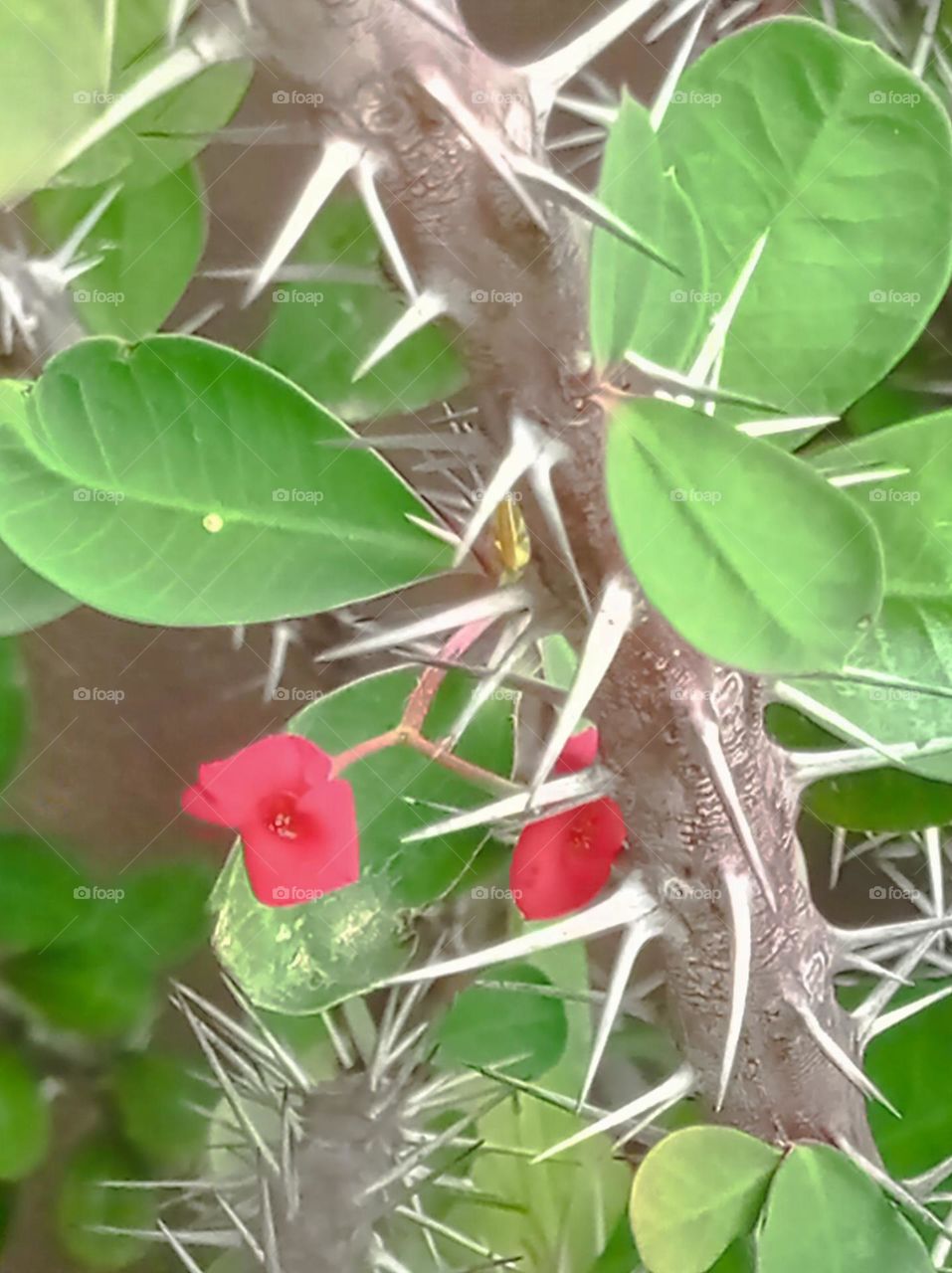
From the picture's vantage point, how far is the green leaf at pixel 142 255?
49 centimetres

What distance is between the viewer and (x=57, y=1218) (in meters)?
0.68

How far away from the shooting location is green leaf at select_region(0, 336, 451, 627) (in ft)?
1.04

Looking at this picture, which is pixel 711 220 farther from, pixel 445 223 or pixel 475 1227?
pixel 475 1227

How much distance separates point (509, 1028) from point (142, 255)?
42cm

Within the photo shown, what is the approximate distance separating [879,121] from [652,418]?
18cm

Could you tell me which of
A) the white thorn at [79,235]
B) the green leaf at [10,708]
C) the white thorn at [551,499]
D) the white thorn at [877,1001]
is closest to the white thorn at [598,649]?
the white thorn at [551,499]

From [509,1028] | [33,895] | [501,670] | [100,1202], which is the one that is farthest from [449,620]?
[100,1202]

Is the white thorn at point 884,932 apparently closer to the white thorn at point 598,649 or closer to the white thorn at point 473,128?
the white thorn at point 598,649

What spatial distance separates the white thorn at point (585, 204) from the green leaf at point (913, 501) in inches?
6.3

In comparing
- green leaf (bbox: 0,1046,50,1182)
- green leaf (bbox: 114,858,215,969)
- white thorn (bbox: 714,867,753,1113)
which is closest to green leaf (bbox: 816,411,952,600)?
white thorn (bbox: 714,867,753,1113)

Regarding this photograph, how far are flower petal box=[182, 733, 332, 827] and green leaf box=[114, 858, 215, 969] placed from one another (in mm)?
275

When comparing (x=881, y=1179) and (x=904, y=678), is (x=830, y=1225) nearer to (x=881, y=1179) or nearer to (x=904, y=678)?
(x=881, y=1179)

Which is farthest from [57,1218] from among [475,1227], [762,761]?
[762,761]

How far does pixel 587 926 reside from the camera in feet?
1.20
